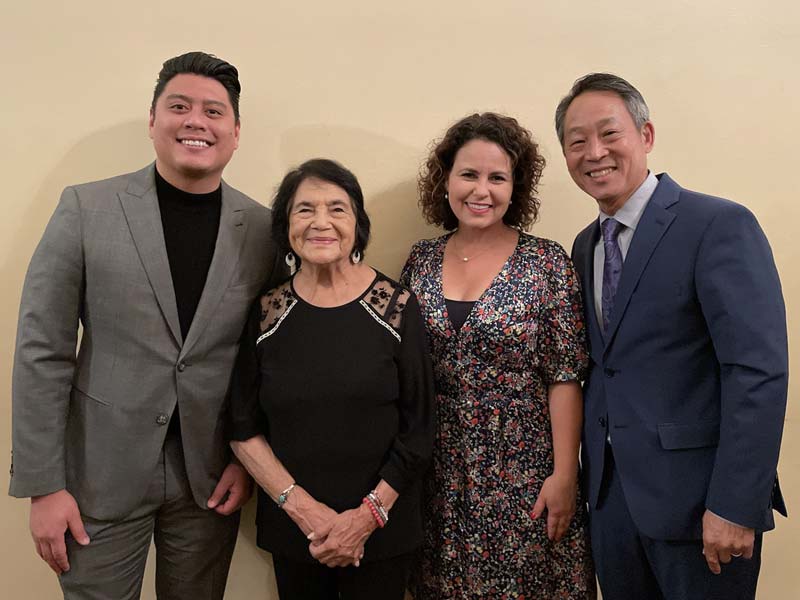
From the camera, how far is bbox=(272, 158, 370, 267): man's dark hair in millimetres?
1586

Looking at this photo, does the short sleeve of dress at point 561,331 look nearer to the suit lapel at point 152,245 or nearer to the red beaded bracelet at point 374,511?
the red beaded bracelet at point 374,511

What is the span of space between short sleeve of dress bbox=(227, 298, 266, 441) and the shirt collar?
1013 mm

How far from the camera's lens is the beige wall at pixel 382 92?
193 centimetres

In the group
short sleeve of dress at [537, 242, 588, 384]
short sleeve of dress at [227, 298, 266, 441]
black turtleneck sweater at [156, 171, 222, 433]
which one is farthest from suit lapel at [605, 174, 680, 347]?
black turtleneck sweater at [156, 171, 222, 433]

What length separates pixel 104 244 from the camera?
152cm

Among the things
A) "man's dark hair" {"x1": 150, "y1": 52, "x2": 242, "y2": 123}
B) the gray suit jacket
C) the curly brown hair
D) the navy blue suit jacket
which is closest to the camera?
the navy blue suit jacket

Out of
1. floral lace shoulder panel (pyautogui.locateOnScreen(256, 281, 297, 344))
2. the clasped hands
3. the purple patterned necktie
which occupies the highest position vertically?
the purple patterned necktie

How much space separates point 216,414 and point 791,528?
2.05 metres

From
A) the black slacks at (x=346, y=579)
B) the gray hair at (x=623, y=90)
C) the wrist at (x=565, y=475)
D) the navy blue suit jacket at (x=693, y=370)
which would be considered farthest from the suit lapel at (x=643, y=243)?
the black slacks at (x=346, y=579)

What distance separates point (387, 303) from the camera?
1.59 m

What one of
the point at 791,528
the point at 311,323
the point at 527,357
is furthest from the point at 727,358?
the point at 791,528

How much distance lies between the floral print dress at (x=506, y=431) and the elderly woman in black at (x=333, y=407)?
0.41ft

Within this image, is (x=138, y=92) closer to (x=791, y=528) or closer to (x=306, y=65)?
(x=306, y=65)

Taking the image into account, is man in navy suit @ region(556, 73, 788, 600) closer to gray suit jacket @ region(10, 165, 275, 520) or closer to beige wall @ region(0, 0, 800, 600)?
beige wall @ region(0, 0, 800, 600)
